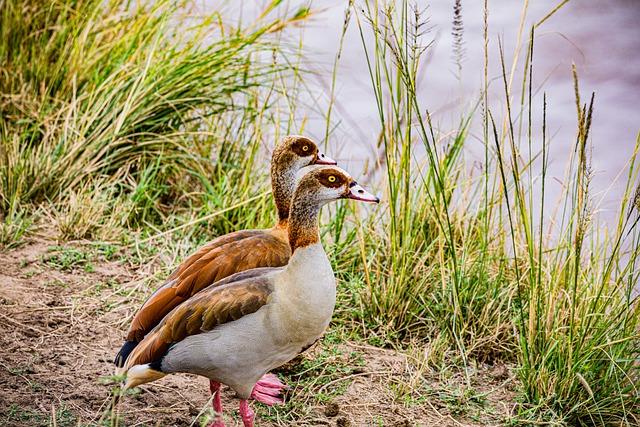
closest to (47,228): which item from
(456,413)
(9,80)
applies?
(9,80)

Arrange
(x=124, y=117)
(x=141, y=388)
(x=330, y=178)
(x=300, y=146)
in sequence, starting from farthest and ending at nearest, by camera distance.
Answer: (x=124, y=117)
(x=300, y=146)
(x=141, y=388)
(x=330, y=178)

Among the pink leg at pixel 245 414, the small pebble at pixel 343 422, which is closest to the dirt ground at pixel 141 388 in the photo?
the small pebble at pixel 343 422

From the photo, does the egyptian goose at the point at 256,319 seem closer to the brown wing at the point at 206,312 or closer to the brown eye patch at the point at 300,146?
the brown wing at the point at 206,312

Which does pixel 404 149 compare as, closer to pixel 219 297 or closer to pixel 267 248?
pixel 267 248

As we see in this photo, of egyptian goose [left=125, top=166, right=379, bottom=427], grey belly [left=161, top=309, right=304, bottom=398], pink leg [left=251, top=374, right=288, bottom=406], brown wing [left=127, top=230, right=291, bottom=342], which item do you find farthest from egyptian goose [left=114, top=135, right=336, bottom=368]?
pink leg [left=251, top=374, right=288, bottom=406]

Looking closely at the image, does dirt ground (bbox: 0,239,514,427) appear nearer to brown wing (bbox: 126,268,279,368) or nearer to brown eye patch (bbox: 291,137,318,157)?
brown wing (bbox: 126,268,279,368)

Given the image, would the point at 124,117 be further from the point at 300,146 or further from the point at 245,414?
Answer: the point at 245,414

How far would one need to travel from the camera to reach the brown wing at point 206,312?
293cm

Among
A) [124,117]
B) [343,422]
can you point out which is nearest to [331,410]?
[343,422]

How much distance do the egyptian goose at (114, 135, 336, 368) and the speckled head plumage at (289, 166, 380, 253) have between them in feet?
1.37

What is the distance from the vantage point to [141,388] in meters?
3.50

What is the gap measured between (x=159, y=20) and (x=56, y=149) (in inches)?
52.7

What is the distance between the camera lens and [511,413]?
11.6ft

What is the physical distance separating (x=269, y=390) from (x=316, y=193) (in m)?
0.97
